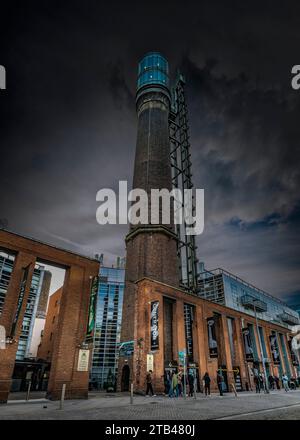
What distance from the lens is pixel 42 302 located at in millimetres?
43625

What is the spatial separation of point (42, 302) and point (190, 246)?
25538mm

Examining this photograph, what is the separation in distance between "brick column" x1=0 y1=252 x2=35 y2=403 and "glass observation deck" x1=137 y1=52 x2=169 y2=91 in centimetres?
3114

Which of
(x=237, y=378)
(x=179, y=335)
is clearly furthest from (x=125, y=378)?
A: (x=237, y=378)

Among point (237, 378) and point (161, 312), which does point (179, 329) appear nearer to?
point (161, 312)

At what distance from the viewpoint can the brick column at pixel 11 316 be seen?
14.1m

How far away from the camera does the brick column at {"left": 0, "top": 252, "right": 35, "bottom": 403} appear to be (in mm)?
14109

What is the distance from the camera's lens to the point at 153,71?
129 ft

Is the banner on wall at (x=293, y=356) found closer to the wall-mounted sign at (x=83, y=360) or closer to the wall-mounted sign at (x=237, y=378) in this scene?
the wall-mounted sign at (x=237, y=378)

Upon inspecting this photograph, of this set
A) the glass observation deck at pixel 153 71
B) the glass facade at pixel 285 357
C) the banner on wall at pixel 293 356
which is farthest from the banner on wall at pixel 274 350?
the glass observation deck at pixel 153 71

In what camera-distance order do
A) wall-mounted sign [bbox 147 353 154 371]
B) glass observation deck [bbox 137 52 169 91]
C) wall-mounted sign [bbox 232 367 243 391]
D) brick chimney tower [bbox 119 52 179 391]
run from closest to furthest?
wall-mounted sign [bbox 147 353 154 371]
brick chimney tower [bbox 119 52 179 391]
wall-mounted sign [bbox 232 367 243 391]
glass observation deck [bbox 137 52 169 91]

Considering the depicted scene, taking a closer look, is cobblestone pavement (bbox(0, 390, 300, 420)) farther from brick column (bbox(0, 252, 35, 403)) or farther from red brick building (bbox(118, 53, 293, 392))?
red brick building (bbox(118, 53, 293, 392))

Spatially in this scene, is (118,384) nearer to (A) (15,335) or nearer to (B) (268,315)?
(A) (15,335)

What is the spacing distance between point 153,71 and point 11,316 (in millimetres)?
36954

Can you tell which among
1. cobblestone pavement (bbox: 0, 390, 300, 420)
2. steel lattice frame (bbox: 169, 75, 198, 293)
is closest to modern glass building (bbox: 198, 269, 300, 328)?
steel lattice frame (bbox: 169, 75, 198, 293)
